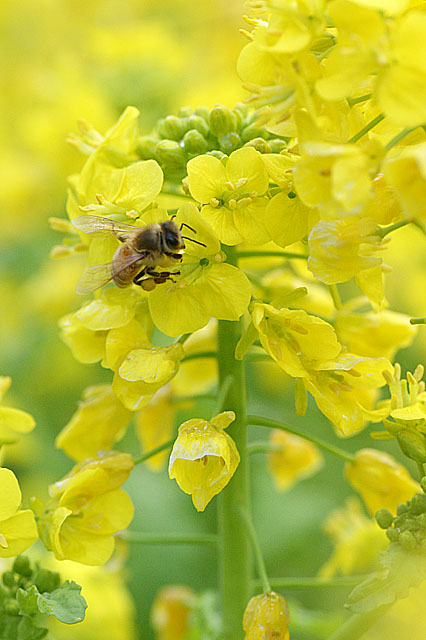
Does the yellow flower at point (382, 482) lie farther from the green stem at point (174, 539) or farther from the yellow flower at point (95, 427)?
the yellow flower at point (95, 427)

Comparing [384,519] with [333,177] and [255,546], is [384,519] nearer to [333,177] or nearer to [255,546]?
[255,546]

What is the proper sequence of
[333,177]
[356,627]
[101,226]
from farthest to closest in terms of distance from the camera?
[101,226], [356,627], [333,177]

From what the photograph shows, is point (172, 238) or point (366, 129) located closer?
point (366, 129)

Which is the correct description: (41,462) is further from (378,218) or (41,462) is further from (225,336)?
(378,218)

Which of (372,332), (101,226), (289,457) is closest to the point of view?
(101,226)

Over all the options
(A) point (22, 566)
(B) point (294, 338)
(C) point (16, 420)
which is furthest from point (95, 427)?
(B) point (294, 338)

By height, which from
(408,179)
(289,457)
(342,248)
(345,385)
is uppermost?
(408,179)

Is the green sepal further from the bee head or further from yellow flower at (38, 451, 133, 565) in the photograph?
yellow flower at (38, 451, 133, 565)
